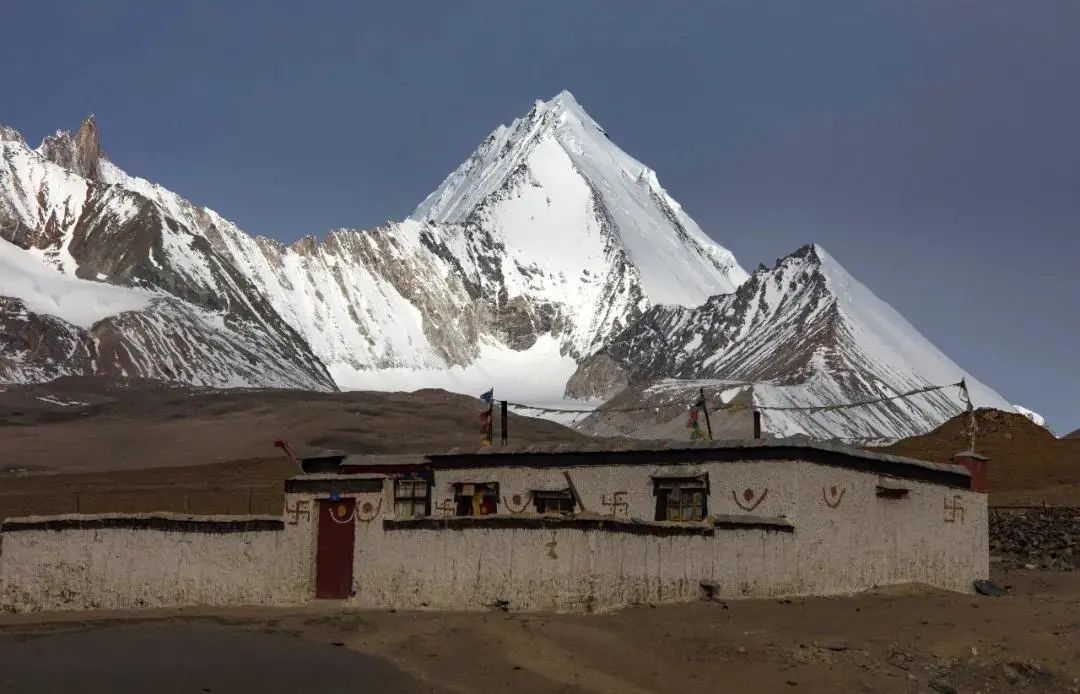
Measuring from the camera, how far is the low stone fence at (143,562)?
28.0 m

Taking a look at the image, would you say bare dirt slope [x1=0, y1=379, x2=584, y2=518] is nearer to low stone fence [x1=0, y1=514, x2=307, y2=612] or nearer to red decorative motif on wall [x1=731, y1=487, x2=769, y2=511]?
low stone fence [x1=0, y1=514, x2=307, y2=612]

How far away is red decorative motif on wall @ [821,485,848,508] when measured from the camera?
29406mm

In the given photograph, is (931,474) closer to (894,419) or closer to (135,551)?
(135,551)

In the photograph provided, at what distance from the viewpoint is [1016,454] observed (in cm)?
7231

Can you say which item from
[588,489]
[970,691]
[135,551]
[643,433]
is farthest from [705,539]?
[643,433]

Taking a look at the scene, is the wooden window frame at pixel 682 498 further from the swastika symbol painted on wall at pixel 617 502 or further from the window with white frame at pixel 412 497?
the window with white frame at pixel 412 497

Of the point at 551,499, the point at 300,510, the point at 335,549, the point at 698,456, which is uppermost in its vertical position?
the point at 698,456

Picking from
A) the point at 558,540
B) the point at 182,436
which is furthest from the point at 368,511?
the point at 182,436

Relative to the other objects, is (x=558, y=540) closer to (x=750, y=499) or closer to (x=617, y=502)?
(x=617, y=502)

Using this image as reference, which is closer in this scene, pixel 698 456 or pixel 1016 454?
pixel 698 456

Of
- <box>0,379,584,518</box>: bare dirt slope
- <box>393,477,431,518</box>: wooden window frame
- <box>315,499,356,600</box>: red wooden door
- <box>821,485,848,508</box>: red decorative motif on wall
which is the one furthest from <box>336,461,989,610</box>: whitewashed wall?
<box>0,379,584,518</box>: bare dirt slope

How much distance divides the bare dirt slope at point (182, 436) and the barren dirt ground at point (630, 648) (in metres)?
31.2

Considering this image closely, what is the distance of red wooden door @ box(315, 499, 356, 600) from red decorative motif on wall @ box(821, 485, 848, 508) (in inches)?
351

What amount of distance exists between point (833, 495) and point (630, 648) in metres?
7.58
